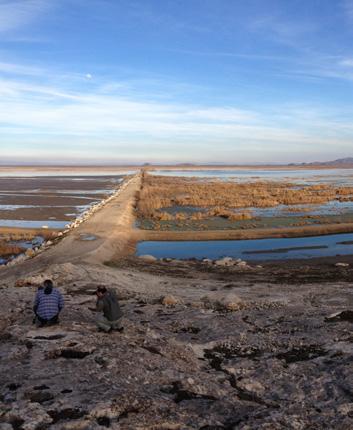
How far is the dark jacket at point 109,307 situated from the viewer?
32.2 ft

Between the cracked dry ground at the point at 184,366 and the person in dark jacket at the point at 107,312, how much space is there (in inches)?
7.7

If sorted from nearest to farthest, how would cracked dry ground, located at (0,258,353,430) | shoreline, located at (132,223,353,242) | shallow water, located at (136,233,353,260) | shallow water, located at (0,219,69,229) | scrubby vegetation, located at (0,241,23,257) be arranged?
cracked dry ground, located at (0,258,353,430), scrubby vegetation, located at (0,241,23,257), shallow water, located at (136,233,353,260), shoreline, located at (132,223,353,242), shallow water, located at (0,219,69,229)

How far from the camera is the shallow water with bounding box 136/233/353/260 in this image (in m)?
24.1

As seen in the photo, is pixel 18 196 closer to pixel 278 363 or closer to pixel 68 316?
pixel 68 316

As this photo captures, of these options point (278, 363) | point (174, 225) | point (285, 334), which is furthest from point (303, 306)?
point (174, 225)

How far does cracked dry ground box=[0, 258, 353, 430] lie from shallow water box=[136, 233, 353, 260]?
9793 millimetres

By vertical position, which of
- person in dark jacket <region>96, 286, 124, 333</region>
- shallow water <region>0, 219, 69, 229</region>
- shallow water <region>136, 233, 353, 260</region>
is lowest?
shallow water <region>136, 233, 353, 260</region>

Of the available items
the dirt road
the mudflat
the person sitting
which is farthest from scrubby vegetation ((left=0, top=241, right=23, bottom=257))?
the person sitting

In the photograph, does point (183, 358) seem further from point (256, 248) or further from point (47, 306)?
point (256, 248)

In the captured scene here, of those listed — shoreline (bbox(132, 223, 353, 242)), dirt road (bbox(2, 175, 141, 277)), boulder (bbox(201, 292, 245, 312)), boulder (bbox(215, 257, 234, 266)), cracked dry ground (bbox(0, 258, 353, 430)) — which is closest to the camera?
cracked dry ground (bbox(0, 258, 353, 430))

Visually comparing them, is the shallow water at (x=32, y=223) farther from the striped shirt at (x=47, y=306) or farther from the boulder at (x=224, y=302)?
the striped shirt at (x=47, y=306)

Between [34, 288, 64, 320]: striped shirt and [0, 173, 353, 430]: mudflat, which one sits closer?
[0, 173, 353, 430]: mudflat

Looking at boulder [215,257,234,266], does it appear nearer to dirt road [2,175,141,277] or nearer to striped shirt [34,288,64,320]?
dirt road [2,175,141,277]

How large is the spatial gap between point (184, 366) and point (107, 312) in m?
2.09
